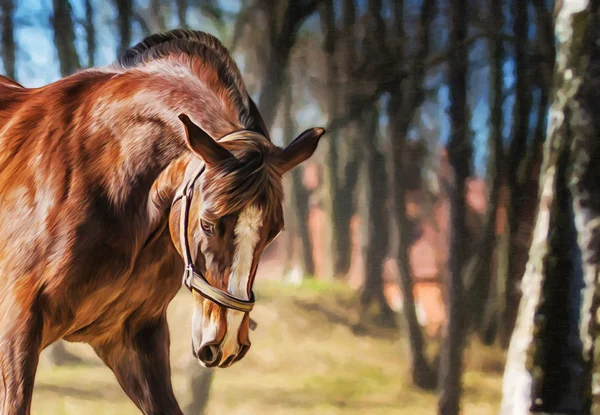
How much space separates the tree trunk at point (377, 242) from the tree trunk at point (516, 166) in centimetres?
50

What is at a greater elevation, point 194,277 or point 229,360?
point 194,277

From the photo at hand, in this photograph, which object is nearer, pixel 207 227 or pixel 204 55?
pixel 207 227

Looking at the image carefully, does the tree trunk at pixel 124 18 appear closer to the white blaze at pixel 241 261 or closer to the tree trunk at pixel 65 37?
the tree trunk at pixel 65 37

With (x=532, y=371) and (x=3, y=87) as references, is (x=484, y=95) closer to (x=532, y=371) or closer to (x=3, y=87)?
(x=532, y=371)

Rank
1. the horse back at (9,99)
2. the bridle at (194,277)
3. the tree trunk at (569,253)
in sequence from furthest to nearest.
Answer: the tree trunk at (569,253) < the horse back at (9,99) < the bridle at (194,277)

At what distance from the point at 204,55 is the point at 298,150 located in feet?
1.78

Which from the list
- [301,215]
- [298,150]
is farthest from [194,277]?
[301,215]

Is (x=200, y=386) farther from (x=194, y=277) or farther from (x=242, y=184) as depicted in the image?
(x=242, y=184)

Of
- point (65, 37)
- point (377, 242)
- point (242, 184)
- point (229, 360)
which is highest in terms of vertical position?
point (65, 37)

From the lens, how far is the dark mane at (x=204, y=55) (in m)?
2.23

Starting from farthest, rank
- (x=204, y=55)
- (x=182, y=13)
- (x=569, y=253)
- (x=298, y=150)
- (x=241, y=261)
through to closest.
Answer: (x=182, y=13) < (x=569, y=253) < (x=204, y=55) < (x=298, y=150) < (x=241, y=261)

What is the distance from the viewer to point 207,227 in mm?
1943

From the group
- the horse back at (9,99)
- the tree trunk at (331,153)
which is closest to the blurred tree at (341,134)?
the tree trunk at (331,153)

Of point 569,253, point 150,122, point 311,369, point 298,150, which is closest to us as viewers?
point 298,150
